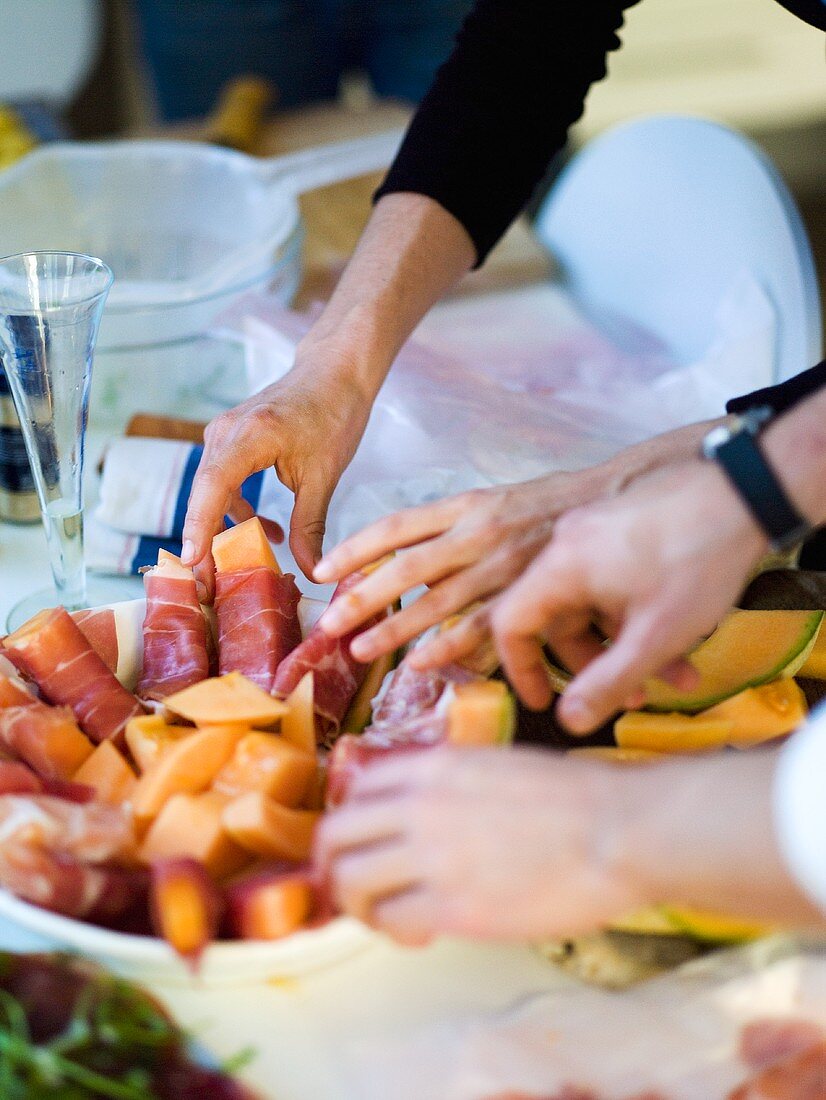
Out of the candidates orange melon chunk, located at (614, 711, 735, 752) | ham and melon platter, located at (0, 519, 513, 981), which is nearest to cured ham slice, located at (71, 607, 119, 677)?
ham and melon platter, located at (0, 519, 513, 981)

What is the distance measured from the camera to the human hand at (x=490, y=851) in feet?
2.03

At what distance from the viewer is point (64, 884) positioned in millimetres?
687

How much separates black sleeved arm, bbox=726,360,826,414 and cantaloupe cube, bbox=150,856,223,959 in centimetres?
65

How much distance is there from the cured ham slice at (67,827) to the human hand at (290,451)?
307mm

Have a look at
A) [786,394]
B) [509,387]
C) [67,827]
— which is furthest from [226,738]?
[509,387]

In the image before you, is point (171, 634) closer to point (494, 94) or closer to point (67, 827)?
point (67, 827)

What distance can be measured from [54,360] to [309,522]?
0.94 ft

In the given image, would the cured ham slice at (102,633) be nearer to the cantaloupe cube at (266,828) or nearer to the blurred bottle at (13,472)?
the cantaloupe cube at (266,828)

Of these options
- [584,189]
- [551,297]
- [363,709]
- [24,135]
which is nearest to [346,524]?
[363,709]

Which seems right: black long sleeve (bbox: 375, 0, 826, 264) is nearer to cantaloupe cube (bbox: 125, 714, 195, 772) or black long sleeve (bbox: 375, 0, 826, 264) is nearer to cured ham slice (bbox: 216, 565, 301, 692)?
cured ham slice (bbox: 216, 565, 301, 692)

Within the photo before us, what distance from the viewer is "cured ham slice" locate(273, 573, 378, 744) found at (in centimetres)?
87

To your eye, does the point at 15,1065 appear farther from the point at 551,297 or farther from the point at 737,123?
the point at 737,123

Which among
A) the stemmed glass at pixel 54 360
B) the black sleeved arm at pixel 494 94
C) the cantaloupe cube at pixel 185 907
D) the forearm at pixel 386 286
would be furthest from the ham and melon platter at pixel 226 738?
the black sleeved arm at pixel 494 94

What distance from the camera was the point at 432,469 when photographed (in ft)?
4.16
